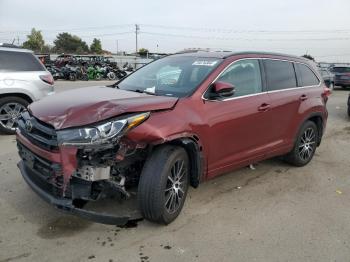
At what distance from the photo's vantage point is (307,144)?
21.6 feet

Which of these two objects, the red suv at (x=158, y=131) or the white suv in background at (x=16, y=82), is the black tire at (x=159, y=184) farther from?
the white suv in background at (x=16, y=82)

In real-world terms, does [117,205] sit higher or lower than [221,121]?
lower

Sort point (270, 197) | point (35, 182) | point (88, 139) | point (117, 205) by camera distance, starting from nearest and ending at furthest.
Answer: point (88, 139) → point (35, 182) → point (117, 205) → point (270, 197)

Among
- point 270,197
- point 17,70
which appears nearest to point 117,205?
point 270,197

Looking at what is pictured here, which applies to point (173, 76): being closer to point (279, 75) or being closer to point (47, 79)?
point (279, 75)

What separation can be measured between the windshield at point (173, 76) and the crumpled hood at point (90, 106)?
0.32 metres

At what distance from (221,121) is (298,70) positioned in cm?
239

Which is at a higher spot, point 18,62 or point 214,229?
point 18,62

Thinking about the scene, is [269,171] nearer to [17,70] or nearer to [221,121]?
[221,121]

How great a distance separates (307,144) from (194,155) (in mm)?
2887

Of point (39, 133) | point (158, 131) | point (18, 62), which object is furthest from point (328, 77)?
point (39, 133)

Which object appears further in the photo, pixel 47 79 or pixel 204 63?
pixel 47 79

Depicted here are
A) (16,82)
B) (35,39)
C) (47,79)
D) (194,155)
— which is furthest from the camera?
(35,39)

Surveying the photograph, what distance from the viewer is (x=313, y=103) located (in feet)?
21.1
